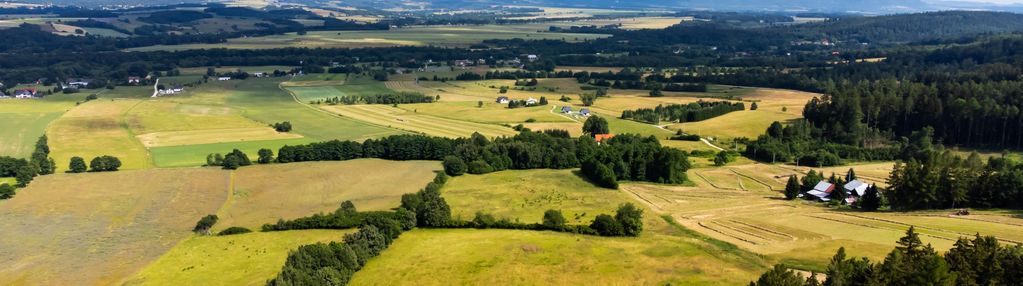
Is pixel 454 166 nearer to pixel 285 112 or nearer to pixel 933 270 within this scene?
pixel 933 270

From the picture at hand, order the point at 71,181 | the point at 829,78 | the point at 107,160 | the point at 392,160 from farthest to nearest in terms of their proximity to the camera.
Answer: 1. the point at 829,78
2. the point at 392,160
3. the point at 107,160
4. the point at 71,181

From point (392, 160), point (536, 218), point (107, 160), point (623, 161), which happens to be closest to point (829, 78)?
point (623, 161)

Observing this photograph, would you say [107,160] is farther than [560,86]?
No

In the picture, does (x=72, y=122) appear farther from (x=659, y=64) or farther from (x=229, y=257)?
(x=659, y=64)

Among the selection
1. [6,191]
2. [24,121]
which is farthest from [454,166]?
[24,121]

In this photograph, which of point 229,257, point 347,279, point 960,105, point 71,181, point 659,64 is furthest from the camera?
point 659,64

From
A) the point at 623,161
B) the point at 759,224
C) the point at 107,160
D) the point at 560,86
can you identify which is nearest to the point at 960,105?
the point at 623,161

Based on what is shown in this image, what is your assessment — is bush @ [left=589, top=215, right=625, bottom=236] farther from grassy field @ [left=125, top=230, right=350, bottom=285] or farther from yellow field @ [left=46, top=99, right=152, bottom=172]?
yellow field @ [left=46, top=99, right=152, bottom=172]
